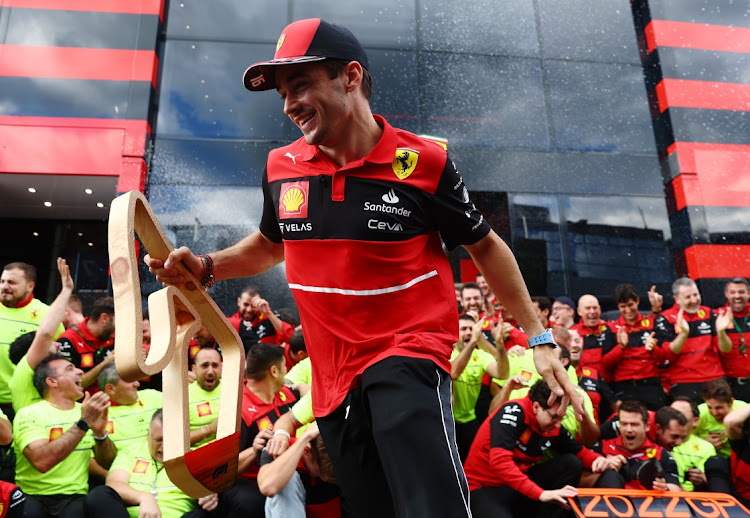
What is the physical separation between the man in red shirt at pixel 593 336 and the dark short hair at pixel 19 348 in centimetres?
504

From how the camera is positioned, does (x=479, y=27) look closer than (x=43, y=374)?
No

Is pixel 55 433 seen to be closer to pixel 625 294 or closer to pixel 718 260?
pixel 625 294

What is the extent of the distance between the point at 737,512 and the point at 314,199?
3.96 m

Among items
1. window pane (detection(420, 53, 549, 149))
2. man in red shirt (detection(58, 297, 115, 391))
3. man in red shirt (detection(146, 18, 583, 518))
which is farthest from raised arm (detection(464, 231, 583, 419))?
window pane (detection(420, 53, 549, 149))

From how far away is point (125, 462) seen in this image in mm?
4570

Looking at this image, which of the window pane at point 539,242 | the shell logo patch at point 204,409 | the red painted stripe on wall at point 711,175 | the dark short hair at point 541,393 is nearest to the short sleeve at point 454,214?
the dark short hair at point 541,393

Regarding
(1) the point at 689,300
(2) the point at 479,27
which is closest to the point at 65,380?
(1) the point at 689,300

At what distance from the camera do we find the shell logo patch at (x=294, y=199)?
6.70ft

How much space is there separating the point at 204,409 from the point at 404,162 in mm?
3432

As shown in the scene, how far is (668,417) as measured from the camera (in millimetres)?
5262

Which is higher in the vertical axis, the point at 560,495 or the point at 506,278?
the point at 506,278

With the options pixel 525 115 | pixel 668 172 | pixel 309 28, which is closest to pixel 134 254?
pixel 309 28

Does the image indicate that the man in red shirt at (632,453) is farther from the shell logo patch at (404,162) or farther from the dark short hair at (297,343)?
the shell logo patch at (404,162)

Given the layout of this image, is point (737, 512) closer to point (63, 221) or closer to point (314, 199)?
point (314, 199)
